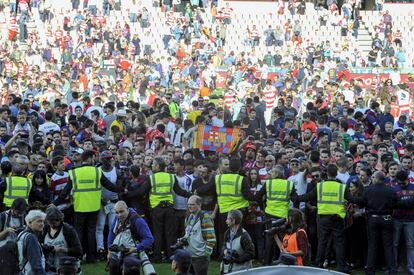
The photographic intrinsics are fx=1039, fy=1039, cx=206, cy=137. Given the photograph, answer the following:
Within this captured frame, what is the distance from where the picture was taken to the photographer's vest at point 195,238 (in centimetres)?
1274

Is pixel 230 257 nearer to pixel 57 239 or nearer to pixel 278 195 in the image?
pixel 57 239

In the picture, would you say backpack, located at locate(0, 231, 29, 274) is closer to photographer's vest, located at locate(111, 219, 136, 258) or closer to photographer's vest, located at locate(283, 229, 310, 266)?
photographer's vest, located at locate(111, 219, 136, 258)

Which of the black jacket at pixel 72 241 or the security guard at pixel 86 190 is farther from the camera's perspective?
the security guard at pixel 86 190

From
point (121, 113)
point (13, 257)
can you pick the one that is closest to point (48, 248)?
point (13, 257)

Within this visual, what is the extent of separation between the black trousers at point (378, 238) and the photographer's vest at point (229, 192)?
1907 mm

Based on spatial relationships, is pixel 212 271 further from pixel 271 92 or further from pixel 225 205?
pixel 271 92

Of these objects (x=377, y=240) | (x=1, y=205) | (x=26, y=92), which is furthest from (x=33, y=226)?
(x=26, y=92)

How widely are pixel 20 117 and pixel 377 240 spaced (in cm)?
800

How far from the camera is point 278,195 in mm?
15234

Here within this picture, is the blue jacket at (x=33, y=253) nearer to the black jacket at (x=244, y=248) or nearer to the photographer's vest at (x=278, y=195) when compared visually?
the black jacket at (x=244, y=248)

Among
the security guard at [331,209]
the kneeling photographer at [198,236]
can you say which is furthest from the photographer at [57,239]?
the security guard at [331,209]

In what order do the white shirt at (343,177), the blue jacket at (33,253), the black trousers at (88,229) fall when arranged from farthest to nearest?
the white shirt at (343,177) < the black trousers at (88,229) < the blue jacket at (33,253)

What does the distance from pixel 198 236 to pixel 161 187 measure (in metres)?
2.89

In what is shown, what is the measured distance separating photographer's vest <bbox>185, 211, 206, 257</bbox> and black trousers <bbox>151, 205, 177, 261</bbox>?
9.59 feet
